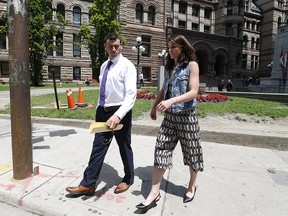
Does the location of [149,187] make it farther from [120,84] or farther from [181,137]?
[120,84]

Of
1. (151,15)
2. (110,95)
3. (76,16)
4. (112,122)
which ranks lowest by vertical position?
(112,122)

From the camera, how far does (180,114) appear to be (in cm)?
247

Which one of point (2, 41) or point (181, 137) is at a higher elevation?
point (2, 41)

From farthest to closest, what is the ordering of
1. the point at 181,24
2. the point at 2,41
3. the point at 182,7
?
the point at 181,24 → the point at 182,7 → the point at 2,41

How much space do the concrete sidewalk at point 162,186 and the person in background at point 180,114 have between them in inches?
11.4

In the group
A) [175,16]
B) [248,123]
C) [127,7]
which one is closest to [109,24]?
[127,7]

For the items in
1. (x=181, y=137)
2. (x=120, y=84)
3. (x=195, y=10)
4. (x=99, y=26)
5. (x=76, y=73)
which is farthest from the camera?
(x=195, y=10)

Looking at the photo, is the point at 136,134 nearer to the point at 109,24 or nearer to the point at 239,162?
the point at 239,162

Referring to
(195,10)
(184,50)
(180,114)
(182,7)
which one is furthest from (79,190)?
(195,10)

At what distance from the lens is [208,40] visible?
3941 centimetres

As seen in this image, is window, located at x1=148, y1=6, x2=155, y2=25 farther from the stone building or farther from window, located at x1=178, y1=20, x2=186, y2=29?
window, located at x1=178, y1=20, x2=186, y2=29

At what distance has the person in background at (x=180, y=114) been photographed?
2414 mm

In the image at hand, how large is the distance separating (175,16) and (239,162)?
41562 mm

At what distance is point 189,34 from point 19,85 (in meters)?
37.7
